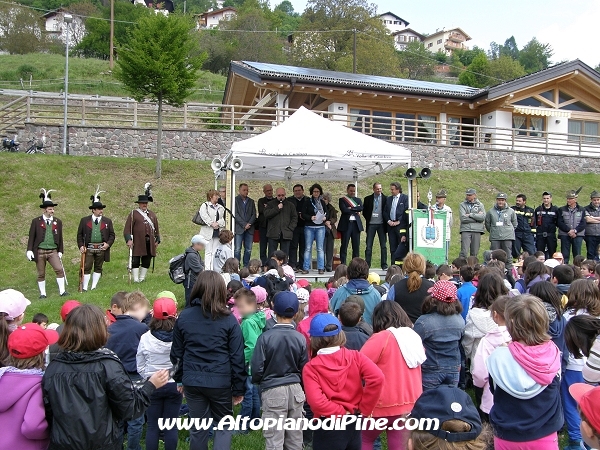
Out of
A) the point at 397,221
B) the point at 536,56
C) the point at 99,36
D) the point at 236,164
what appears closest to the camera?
the point at 236,164

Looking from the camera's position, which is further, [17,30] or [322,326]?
[17,30]

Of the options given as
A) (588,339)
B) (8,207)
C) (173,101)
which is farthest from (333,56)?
(588,339)

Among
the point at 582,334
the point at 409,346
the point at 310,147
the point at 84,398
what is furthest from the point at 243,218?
the point at 84,398

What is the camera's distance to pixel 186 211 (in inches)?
608

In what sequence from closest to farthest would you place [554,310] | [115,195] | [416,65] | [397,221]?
[554,310]
[397,221]
[115,195]
[416,65]

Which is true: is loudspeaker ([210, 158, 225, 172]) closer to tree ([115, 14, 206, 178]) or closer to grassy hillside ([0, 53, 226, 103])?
tree ([115, 14, 206, 178])

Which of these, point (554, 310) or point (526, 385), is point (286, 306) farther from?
point (554, 310)

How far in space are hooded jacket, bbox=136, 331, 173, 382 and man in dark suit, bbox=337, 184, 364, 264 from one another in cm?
702

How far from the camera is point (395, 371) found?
153 inches

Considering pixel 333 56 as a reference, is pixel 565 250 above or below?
below

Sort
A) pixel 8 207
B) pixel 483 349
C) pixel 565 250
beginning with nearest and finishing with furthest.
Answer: pixel 483 349, pixel 565 250, pixel 8 207

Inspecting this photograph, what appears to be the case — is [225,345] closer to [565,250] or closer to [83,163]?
[565,250]

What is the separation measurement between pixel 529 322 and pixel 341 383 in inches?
48.6

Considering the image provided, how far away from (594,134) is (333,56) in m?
29.2
